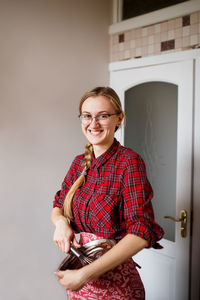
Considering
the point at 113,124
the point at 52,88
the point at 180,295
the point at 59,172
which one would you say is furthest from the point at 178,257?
the point at 52,88

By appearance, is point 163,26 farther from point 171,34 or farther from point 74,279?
point 74,279

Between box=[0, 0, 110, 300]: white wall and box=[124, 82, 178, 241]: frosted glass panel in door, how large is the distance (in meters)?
0.39

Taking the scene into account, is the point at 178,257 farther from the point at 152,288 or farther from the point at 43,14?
the point at 43,14

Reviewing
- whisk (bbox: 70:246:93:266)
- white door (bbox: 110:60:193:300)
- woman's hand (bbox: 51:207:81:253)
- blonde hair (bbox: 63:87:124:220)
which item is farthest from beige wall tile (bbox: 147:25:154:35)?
whisk (bbox: 70:246:93:266)

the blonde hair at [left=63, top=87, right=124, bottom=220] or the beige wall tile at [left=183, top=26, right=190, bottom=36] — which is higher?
the beige wall tile at [left=183, top=26, right=190, bottom=36]

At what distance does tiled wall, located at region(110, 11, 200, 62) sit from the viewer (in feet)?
6.10


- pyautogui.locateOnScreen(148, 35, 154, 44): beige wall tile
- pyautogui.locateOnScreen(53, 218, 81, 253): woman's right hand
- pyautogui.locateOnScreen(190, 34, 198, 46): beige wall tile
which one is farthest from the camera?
pyautogui.locateOnScreen(148, 35, 154, 44): beige wall tile

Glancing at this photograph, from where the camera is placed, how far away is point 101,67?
230cm

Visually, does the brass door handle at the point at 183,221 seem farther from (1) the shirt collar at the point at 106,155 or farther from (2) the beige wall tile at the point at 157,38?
(2) the beige wall tile at the point at 157,38

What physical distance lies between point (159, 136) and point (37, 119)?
2.62 ft

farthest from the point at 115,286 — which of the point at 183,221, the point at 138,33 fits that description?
the point at 138,33

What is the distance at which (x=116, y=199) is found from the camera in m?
1.09

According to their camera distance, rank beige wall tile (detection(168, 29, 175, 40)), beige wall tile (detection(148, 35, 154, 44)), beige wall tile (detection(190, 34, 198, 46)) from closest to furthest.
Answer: beige wall tile (detection(190, 34, 198, 46)) < beige wall tile (detection(168, 29, 175, 40)) < beige wall tile (detection(148, 35, 154, 44))

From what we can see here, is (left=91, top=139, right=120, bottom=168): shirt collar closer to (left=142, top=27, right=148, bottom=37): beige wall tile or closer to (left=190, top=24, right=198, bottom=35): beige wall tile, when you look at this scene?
(left=190, top=24, right=198, bottom=35): beige wall tile
